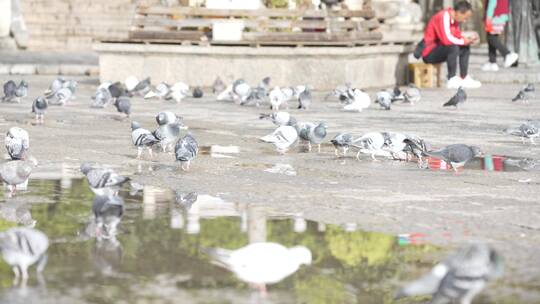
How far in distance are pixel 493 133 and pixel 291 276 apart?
26.4 feet

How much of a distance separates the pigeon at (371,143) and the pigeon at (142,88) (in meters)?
8.18

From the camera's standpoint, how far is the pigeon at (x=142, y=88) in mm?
19688

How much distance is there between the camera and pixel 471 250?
19.5ft

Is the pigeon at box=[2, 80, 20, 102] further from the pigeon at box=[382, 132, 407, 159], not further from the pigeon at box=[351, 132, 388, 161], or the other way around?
the pigeon at box=[382, 132, 407, 159]

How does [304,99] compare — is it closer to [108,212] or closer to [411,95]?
[411,95]

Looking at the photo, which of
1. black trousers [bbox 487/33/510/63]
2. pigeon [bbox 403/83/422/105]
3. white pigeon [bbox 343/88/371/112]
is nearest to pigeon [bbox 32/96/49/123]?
white pigeon [bbox 343/88/371/112]

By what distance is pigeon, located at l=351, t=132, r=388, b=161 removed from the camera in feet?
38.4

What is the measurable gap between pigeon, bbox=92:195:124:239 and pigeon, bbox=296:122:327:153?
16.1ft

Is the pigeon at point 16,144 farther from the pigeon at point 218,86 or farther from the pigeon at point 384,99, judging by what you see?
the pigeon at point 218,86

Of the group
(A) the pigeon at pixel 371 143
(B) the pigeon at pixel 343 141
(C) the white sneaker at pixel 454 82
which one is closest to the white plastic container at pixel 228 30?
(C) the white sneaker at pixel 454 82

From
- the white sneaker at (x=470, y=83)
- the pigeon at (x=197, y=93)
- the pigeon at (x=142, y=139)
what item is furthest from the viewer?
the white sneaker at (x=470, y=83)

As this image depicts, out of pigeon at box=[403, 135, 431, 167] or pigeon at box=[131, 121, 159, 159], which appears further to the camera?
pigeon at box=[131, 121, 159, 159]

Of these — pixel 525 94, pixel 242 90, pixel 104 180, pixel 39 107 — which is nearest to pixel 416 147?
pixel 104 180

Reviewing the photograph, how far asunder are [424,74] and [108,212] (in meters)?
15.6
